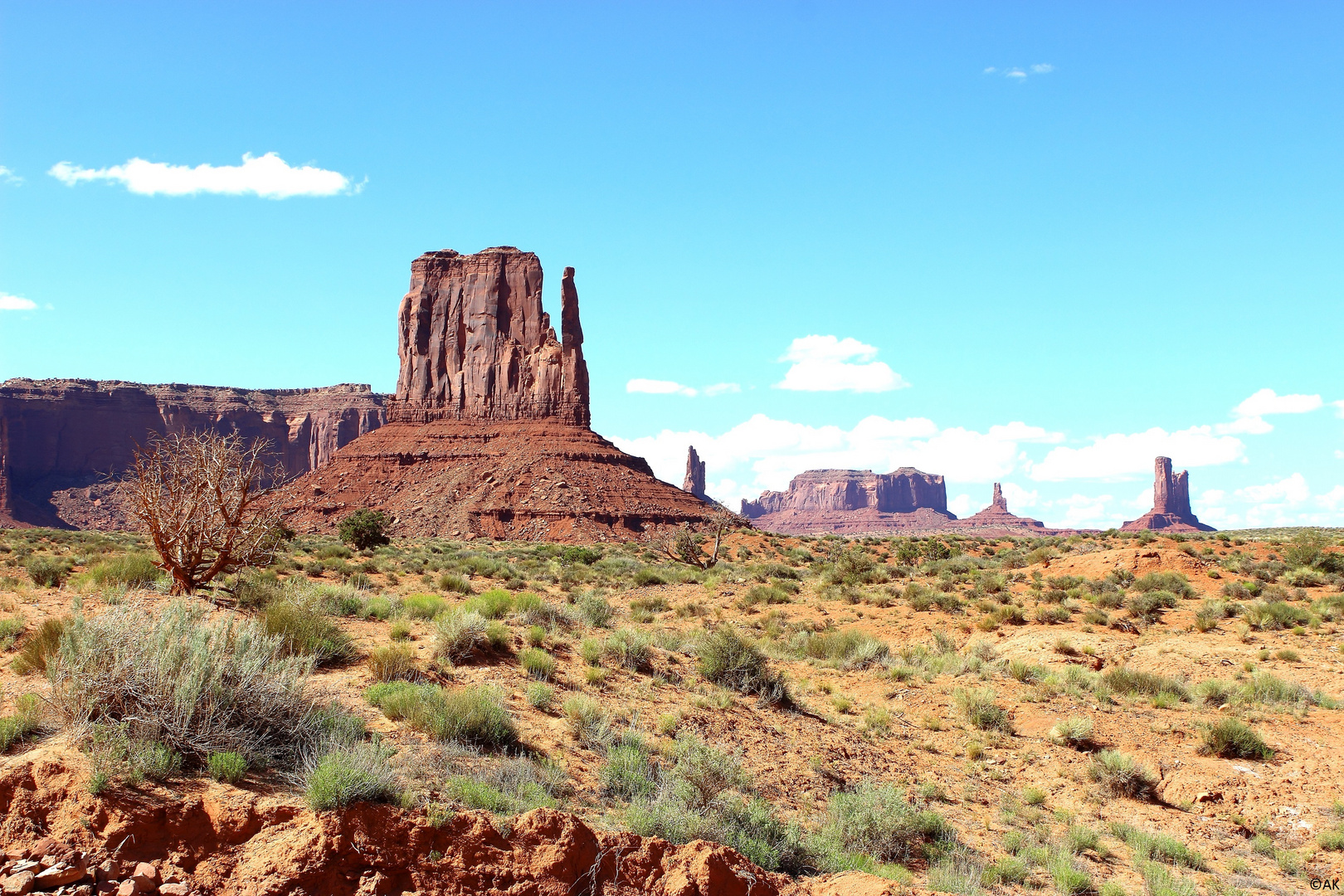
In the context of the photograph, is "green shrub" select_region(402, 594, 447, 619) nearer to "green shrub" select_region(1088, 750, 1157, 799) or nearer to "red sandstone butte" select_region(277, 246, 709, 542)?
"green shrub" select_region(1088, 750, 1157, 799)

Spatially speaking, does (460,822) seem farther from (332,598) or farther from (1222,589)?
(1222,589)

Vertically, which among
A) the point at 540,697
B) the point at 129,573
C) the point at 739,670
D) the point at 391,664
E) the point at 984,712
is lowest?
the point at 984,712

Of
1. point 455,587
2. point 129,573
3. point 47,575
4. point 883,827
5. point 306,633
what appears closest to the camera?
point 883,827

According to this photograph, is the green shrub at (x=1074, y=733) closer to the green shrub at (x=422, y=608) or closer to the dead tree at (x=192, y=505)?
the green shrub at (x=422, y=608)

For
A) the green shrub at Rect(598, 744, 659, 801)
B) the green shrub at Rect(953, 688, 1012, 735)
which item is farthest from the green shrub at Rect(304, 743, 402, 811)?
the green shrub at Rect(953, 688, 1012, 735)

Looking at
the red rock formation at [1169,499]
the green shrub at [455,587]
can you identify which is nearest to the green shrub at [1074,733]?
the green shrub at [455,587]

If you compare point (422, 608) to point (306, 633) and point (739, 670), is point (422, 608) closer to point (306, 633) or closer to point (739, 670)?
point (306, 633)

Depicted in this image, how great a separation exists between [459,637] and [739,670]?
4.02 metres

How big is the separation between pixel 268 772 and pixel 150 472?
743 centimetres

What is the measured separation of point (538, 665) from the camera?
10531 millimetres

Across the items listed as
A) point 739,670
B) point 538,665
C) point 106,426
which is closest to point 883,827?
point 739,670

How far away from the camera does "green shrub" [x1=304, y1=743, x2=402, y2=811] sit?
5.81 m

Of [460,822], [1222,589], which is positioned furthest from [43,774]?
[1222,589]

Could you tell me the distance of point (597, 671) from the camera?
10.8 m
